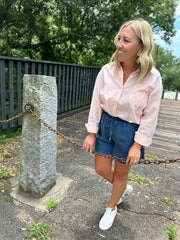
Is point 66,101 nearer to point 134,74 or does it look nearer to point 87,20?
point 87,20

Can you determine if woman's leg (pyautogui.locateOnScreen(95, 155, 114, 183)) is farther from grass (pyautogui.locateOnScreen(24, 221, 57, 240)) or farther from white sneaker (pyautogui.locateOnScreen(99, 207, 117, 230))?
grass (pyautogui.locateOnScreen(24, 221, 57, 240))

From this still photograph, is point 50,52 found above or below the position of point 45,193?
above

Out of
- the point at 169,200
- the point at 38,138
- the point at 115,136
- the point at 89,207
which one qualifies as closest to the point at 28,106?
the point at 38,138

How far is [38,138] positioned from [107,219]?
1058 mm

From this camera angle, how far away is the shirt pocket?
1526mm

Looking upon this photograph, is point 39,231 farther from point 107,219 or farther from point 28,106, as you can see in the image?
point 28,106

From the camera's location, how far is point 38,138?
207 centimetres

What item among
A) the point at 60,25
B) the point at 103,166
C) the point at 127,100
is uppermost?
the point at 60,25

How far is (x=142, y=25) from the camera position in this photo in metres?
1.47

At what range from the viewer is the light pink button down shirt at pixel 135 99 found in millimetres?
1527

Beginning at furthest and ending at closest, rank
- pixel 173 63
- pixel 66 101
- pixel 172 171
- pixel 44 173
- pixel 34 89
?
pixel 173 63
pixel 66 101
pixel 172 171
pixel 44 173
pixel 34 89

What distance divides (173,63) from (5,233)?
60.1m

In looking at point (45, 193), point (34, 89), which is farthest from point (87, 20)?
point (45, 193)

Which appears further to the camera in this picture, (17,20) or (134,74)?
(17,20)
